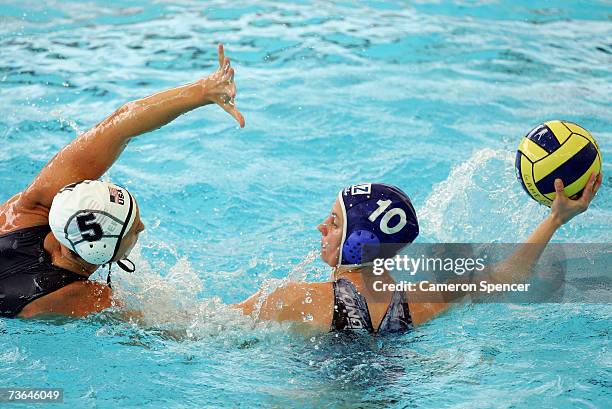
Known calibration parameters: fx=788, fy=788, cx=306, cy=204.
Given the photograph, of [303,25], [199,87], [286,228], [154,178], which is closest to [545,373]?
[199,87]

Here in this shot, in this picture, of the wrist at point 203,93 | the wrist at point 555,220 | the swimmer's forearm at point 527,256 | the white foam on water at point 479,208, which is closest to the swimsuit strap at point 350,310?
the swimmer's forearm at point 527,256

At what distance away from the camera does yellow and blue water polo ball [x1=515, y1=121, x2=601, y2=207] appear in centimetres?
355

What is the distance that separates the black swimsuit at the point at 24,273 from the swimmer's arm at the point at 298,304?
90 centimetres

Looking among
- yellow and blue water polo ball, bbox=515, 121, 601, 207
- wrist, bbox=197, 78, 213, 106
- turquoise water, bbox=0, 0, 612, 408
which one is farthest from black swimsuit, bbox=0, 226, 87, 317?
yellow and blue water polo ball, bbox=515, 121, 601, 207

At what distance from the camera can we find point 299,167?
670 cm

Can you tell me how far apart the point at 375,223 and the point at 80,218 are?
132cm

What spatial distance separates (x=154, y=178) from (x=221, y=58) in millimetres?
3063

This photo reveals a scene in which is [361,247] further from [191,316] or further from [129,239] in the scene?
[129,239]

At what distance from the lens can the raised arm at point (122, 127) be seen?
3604 mm

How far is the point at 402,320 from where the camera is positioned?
3.71 m

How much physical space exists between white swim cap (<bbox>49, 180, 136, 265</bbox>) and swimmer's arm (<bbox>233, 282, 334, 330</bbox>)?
2.39 ft

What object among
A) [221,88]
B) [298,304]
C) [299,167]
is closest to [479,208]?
[299,167]

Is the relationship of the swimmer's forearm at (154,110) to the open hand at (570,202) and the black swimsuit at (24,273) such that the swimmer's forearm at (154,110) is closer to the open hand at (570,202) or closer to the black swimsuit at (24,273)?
the black swimsuit at (24,273)

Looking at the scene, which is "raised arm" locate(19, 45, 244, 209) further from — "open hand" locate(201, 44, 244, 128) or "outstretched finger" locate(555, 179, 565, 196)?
"outstretched finger" locate(555, 179, 565, 196)
